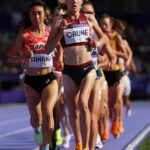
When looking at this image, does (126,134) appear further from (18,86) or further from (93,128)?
(18,86)

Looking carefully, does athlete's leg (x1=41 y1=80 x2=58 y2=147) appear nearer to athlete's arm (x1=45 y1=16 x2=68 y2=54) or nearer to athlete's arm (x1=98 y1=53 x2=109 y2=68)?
athlete's arm (x1=45 y1=16 x2=68 y2=54)

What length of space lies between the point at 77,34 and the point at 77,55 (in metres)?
0.28

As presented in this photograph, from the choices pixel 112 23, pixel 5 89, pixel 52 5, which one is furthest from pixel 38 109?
pixel 52 5

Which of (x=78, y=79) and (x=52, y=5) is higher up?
(x=78, y=79)

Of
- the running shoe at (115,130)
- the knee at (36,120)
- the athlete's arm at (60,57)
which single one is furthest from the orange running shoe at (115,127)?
the athlete's arm at (60,57)

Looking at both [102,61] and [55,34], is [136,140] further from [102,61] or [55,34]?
[55,34]

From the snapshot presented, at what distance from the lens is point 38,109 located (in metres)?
6.84

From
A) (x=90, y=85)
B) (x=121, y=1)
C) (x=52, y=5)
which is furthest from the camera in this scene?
(x=121, y=1)

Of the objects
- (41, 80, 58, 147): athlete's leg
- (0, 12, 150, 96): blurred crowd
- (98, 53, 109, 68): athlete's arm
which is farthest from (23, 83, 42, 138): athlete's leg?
(0, 12, 150, 96): blurred crowd

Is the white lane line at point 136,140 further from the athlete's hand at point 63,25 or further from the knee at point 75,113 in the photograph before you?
the athlete's hand at point 63,25

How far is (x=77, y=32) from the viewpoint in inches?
239

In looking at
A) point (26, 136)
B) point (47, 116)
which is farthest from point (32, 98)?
point (26, 136)

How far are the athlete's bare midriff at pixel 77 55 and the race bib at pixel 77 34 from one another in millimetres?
87

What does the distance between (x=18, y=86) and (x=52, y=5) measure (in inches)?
353
